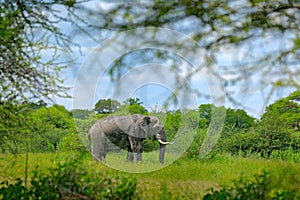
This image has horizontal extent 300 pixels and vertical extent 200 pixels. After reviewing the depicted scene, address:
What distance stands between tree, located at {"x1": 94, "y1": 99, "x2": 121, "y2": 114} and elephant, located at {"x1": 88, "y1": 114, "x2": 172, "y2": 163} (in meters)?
0.32

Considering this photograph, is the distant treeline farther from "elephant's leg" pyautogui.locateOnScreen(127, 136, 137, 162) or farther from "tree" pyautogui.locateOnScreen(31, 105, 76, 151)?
"elephant's leg" pyautogui.locateOnScreen(127, 136, 137, 162)

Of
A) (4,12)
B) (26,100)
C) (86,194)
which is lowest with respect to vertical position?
(86,194)

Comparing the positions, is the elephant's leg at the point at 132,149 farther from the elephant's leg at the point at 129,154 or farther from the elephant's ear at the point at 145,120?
the elephant's ear at the point at 145,120

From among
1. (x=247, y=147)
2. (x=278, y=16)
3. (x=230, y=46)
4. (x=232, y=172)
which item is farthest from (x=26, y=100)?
(x=247, y=147)

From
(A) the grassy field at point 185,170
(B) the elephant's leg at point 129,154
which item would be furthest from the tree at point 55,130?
(B) the elephant's leg at point 129,154

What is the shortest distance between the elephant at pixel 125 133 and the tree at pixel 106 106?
318 millimetres

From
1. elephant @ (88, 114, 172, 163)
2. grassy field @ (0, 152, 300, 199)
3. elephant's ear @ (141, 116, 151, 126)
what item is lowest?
grassy field @ (0, 152, 300, 199)

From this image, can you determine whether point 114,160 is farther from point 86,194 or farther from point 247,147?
point 86,194

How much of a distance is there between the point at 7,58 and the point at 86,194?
1.81m

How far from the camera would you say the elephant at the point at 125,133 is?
46.2 feet

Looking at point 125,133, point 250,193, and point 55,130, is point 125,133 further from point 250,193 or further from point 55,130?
point 250,193

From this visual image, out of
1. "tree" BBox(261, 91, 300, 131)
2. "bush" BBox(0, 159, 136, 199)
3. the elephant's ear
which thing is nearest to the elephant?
the elephant's ear

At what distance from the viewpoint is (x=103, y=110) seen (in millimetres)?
15172

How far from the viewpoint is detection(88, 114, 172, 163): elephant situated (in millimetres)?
14070
